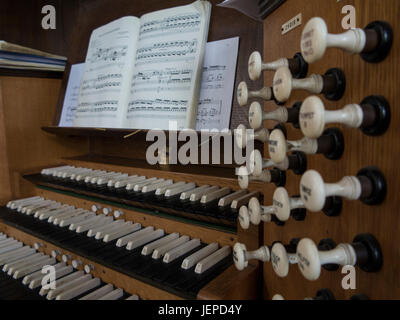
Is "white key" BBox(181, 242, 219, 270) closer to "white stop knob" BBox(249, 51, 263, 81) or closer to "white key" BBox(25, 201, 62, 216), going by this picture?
"white stop knob" BBox(249, 51, 263, 81)

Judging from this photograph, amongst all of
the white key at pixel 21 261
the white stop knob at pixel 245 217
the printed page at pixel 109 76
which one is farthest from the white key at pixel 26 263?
the white stop knob at pixel 245 217

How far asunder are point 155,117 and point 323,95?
37.6 inches

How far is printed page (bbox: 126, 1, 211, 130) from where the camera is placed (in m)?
1.34

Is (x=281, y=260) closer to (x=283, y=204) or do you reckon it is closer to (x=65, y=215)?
(x=283, y=204)

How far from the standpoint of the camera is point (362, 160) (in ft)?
1.46

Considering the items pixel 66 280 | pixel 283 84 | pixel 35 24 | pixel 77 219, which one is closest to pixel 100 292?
pixel 66 280

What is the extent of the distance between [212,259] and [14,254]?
1038 mm

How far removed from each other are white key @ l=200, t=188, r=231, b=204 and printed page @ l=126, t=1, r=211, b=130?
1.01 feet

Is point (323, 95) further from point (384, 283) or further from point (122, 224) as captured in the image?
point (122, 224)

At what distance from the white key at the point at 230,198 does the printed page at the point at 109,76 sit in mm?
714

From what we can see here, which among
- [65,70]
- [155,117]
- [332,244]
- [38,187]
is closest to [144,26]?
[155,117]

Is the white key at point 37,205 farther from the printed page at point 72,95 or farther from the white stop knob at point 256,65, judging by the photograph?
the white stop knob at point 256,65

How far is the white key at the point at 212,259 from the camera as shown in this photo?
0.96m

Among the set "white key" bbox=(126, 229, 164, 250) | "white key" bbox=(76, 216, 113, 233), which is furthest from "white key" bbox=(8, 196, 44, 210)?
"white key" bbox=(126, 229, 164, 250)
